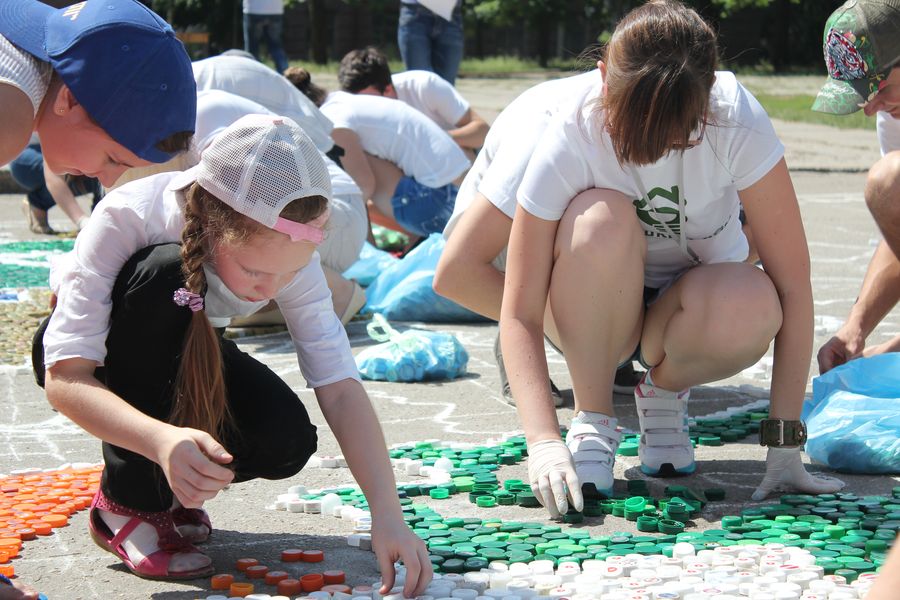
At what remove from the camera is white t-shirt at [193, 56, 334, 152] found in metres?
5.09

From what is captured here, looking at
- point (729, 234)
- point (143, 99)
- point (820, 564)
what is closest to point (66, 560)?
point (143, 99)

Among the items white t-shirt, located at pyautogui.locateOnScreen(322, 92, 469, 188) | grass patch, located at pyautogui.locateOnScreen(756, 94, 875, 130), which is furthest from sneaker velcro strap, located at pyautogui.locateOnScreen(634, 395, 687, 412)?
grass patch, located at pyautogui.locateOnScreen(756, 94, 875, 130)

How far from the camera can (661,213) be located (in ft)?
10.2

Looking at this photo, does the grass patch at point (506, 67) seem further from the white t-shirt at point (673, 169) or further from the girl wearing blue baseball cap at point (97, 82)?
the girl wearing blue baseball cap at point (97, 82)

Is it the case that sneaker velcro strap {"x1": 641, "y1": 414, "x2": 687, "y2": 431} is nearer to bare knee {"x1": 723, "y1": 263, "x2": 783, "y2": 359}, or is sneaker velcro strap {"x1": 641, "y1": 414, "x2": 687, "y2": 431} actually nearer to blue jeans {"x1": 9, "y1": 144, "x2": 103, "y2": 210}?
bare knee {"x1": 723, "y1": 263, "x2": 783, "y2": 359}

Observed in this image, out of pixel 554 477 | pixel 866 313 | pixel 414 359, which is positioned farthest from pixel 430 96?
pixel 554 477

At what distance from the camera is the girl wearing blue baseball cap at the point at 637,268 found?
9.57 feet

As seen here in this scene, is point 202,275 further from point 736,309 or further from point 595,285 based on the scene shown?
point 736,309

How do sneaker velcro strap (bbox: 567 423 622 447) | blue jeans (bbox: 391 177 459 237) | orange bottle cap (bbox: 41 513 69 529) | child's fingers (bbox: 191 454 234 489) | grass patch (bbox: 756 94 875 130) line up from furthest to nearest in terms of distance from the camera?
grass patch (bbox: 756 94 875 130) < blue jeans (bbox: 391 177 459 237) < sneaker velcro strap (bbox: 567 423 622 447) < orange bottle cap (bbox: 41 513 69 529) < child's fingers (bbox: 191 454 234 489)

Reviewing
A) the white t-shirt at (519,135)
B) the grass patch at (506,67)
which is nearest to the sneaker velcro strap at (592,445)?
the white t-shirt at (519,135)

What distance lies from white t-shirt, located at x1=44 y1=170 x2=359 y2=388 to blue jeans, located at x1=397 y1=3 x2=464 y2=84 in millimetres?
5805

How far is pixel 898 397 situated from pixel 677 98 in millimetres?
1186

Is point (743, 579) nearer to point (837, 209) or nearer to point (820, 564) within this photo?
point (820, 564)

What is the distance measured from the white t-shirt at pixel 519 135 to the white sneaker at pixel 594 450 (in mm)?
629
